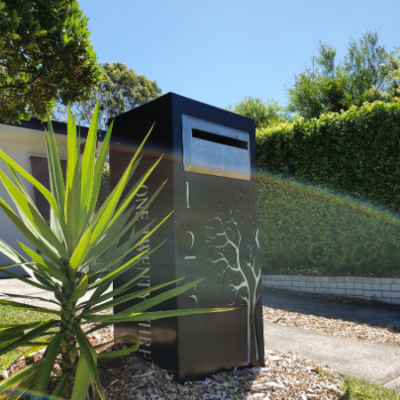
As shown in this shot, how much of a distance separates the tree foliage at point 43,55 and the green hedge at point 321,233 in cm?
452

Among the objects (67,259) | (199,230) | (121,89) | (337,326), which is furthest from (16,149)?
(121,89)

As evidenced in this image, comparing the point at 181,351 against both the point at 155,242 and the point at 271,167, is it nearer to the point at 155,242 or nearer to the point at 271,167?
the point at 155,242

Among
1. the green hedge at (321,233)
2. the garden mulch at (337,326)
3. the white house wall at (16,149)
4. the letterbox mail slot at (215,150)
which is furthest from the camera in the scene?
the white house wall at (16,149)

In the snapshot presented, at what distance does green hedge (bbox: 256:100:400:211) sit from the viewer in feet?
20.0

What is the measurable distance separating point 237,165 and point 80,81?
8.24 feet

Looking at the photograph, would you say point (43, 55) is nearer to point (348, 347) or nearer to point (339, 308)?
point (348, 347)

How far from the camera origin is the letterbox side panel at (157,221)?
251 cm

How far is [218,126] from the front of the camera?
289 cm

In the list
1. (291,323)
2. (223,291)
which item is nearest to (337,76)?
(291,323)

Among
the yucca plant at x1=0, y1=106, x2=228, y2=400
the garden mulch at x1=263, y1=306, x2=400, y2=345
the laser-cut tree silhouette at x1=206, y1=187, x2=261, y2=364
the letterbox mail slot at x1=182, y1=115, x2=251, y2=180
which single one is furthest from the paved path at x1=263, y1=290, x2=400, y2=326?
the yucca plant at x1=0, y1=106, x2=228, y2=400

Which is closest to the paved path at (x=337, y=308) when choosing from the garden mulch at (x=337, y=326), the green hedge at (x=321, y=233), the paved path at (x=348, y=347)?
the paved path at (x=348, y=347)

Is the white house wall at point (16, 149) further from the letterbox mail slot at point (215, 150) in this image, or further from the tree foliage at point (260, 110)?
the tree foliage at point (260, 110)

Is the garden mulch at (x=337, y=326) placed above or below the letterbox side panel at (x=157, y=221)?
below

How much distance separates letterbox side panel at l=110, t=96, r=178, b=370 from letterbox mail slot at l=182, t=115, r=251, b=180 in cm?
16
